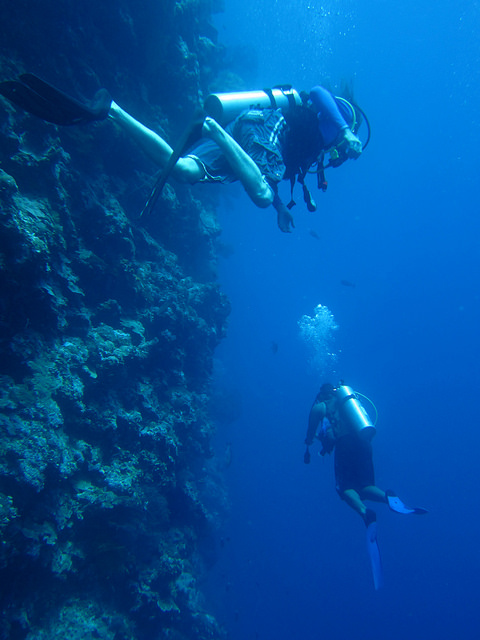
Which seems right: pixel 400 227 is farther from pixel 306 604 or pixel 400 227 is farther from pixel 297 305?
pixel 306 604

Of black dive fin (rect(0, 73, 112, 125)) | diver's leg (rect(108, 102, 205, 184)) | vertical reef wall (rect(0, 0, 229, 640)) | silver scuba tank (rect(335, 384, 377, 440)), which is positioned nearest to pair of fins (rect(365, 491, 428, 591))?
silver scuba tank (rect(335, 384, 377, 440))

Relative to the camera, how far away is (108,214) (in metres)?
5.87

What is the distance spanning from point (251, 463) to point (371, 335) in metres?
44.6

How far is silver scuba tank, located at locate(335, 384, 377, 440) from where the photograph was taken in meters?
7.14

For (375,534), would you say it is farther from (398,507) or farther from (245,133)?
(245,133)

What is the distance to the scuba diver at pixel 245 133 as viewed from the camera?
92.2 inches

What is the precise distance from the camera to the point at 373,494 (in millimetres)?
6750

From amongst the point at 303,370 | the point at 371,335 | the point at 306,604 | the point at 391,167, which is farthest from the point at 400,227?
the point at 306,604

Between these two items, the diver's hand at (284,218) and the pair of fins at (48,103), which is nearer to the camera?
the pair of fins at (48,103)

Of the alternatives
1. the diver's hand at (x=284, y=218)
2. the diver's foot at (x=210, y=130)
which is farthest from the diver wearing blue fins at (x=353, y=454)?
the diver's foot at (x=210, y=130)

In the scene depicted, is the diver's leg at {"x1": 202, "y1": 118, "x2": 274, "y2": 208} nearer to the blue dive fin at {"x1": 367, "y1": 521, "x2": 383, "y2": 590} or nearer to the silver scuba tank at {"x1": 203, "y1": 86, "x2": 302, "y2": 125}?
the silver scuba tank at {"x1": 203, "y1": 86, "x2": 302, "y2": 125}

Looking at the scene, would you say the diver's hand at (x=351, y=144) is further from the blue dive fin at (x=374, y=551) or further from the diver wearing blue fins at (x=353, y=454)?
the blue dive fin at (x=374, y=551)

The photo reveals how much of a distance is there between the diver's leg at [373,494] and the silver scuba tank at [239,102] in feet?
24.1

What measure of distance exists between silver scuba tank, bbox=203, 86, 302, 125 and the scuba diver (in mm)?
10
